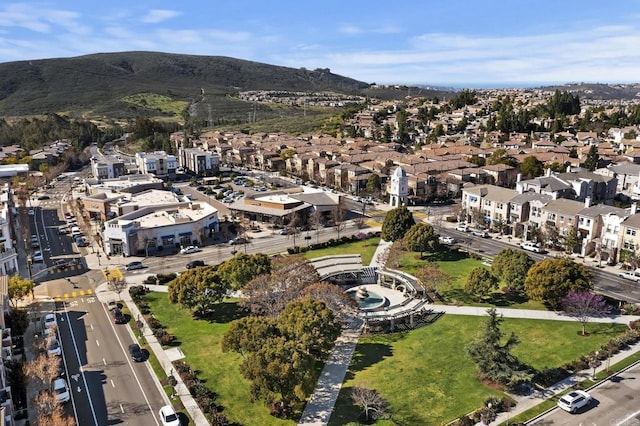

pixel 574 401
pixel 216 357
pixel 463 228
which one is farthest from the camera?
pixel 463 228

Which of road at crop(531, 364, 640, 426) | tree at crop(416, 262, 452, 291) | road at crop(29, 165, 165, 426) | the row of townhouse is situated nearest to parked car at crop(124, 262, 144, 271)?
road at crop(29, 165, 165, 426)

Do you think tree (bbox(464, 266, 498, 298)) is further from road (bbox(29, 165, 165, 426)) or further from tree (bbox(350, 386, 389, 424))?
road (bbox(29, 165, 165, 426))

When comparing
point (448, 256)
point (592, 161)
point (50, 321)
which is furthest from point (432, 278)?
point (592, 161)

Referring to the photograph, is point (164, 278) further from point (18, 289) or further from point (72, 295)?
point (18, 289)

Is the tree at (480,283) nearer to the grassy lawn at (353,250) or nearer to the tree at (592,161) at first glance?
the grassy lawn at (353,250)

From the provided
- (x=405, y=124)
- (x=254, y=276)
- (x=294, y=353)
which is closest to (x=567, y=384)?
(x=294, y=353)
